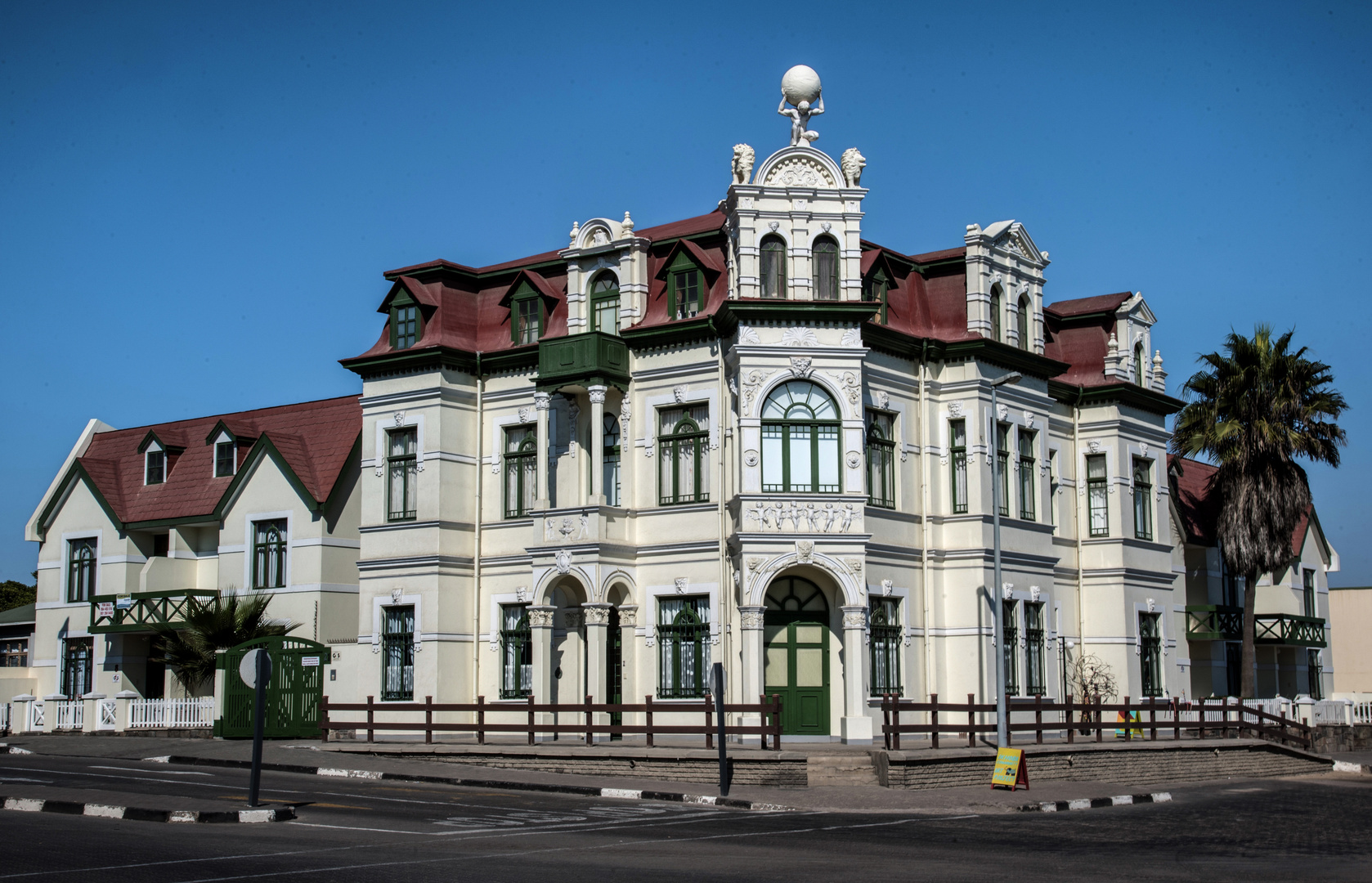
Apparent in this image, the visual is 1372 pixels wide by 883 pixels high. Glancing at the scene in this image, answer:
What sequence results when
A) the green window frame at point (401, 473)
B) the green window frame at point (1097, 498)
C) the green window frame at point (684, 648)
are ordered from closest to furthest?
1. the green window frame at point (684, 648)
2. the green window frame at point (401, 473)
3. the green window frame at point (1097, 498)

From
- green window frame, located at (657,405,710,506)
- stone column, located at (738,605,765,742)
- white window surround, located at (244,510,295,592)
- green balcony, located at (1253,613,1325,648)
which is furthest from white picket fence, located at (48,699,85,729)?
green balcony, located at (1253,613,1325,648)

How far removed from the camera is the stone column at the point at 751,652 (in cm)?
2939

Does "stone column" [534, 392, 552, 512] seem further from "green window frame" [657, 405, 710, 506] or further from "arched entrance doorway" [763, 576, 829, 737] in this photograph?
"arched entrance doorway" [763, 576, 829, 737]

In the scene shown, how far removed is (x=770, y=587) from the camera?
30.9m

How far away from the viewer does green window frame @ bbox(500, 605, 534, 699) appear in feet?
111

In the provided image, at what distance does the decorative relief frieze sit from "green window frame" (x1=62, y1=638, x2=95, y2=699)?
2220cm

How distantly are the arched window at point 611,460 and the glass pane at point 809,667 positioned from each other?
5846 mm

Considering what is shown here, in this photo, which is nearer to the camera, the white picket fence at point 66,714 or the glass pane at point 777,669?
the glass pane at point 777,669

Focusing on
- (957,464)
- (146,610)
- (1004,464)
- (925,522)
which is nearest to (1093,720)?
(1004,464)

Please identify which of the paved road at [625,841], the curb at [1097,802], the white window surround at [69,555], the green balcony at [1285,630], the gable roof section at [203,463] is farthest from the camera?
the green balcony at [1285,630]

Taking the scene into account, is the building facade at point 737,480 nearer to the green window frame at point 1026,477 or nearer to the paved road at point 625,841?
the green window frame at point 1026,477

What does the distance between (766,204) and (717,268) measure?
2.02 metres

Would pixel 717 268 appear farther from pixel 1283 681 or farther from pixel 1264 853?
pixel 1283 681

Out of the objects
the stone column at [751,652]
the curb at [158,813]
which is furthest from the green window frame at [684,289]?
the curb at [158,813]
